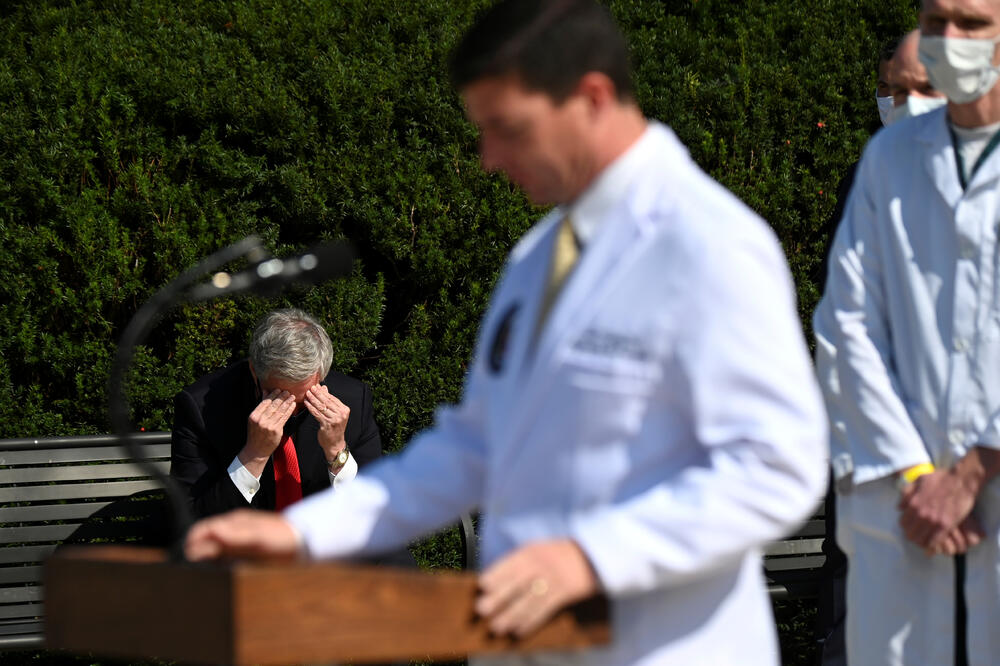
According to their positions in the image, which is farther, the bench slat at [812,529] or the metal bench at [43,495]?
the bench slat at [812,529]

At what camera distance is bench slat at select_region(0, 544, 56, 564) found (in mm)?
5438

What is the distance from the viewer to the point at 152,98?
5820mm

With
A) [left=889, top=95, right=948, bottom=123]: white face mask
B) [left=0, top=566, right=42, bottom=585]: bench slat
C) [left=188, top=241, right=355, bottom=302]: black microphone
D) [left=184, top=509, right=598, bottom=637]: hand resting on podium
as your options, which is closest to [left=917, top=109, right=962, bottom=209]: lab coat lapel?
[left=889, top=95, right=948, bottom=123]: white face mask

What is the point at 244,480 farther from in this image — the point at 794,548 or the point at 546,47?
the point at 546,47

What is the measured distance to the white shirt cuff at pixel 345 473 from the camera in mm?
5301

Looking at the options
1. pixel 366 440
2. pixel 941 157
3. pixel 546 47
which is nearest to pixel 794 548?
pixel 366 440

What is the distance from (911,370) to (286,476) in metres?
2.80

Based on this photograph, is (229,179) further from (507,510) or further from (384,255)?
(507,510)

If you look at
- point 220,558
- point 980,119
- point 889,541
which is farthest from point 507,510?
point 980,119

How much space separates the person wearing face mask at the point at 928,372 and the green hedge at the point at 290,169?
275 centimetres

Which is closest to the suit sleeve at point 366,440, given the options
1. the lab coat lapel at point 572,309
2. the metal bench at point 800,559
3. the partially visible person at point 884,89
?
the metal bench at point 800,559

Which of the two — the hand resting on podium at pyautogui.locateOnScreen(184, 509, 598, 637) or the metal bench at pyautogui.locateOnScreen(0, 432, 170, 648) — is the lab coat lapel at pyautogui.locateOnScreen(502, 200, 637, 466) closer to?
the hand resting on podium at pyautogui.locateOnScreen(184, 509, 598, 637)

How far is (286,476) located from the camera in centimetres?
534

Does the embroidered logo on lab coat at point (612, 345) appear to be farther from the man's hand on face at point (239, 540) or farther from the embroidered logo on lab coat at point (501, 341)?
the man's hand on face at point (239, 540)
